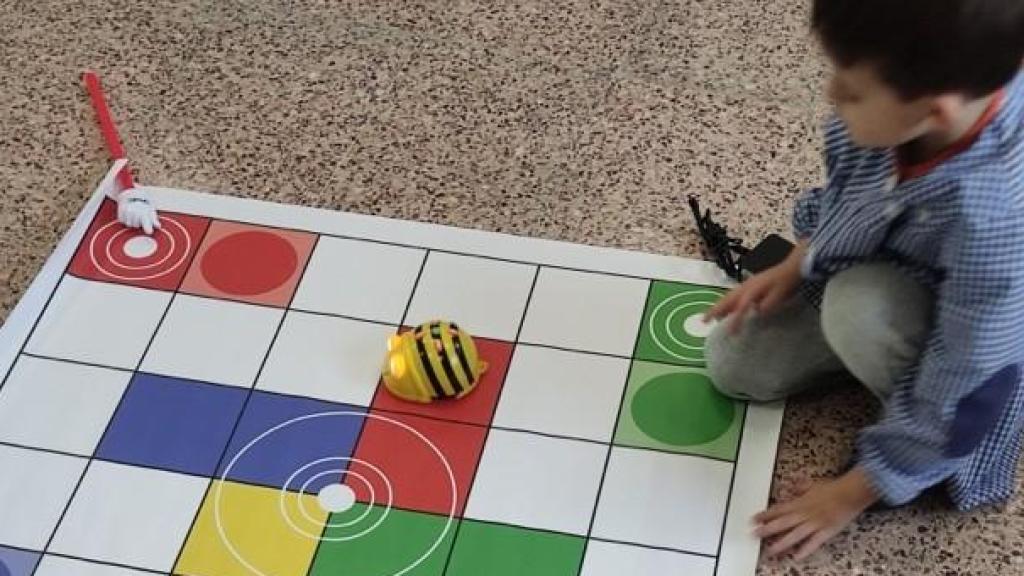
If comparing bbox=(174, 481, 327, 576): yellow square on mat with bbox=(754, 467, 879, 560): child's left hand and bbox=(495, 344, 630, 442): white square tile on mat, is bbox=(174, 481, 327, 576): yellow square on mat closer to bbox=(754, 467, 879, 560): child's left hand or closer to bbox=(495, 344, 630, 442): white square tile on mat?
bbox=(495, 344, 630, 442): white square tile on mat

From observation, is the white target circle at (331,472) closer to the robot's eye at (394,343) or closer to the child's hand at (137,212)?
the robot's eye at (394,343)

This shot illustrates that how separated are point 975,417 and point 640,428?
261 mm

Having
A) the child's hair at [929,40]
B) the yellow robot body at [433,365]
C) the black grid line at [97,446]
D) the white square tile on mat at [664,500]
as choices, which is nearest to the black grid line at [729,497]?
the white square tile on mat at [664,500]

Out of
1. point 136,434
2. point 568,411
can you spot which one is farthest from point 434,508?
point 136,434

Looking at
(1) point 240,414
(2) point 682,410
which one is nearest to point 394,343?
(1) point 240,414

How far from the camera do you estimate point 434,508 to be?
1079mm

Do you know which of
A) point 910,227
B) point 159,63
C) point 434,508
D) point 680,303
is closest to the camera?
point 910,227

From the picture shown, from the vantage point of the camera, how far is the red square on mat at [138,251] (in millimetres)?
1262

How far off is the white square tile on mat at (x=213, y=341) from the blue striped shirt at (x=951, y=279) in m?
0.46

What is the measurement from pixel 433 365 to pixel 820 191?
0.33m

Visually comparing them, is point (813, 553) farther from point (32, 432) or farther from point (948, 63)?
point (32, 432)

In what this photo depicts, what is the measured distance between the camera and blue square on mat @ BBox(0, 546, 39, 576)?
1.06 metres

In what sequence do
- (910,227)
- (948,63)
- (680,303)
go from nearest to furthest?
1. (948,63)
2. (910,227)
3. (680,303)

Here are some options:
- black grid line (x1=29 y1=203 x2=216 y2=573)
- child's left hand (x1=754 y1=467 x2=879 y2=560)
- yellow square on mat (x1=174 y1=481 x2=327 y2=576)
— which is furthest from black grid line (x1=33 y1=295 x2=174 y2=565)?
child's left hand (x1=754 y1=467 x2=879 y2=560)
